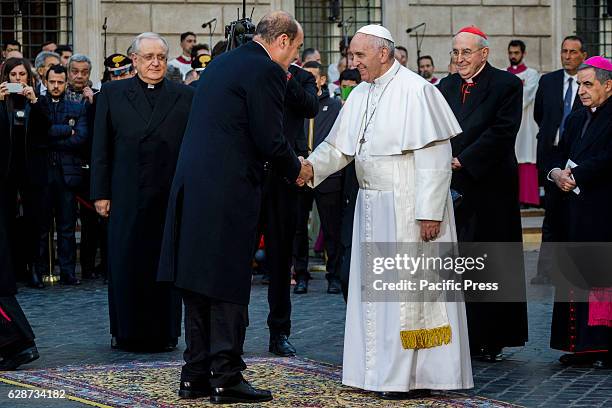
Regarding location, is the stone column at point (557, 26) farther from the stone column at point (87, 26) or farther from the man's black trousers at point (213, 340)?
the man's black trousers at point (213, 340)

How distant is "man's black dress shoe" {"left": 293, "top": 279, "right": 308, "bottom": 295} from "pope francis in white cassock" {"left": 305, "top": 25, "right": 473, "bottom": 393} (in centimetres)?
445

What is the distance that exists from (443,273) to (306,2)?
13.0m

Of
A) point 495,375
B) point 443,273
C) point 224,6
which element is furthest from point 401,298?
point 224,6

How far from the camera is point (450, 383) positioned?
791 cm

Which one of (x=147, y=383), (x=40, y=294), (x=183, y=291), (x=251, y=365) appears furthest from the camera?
(x=40, y=294)

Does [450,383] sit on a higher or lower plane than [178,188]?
lower

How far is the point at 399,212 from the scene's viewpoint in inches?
318

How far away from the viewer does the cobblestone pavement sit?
320 inches

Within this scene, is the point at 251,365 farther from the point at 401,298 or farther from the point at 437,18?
the point at 437,18

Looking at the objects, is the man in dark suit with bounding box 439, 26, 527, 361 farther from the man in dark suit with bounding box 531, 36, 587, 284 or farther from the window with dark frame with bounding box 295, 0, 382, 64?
the window with dark frame with bounding box 295, 0, 382, 64

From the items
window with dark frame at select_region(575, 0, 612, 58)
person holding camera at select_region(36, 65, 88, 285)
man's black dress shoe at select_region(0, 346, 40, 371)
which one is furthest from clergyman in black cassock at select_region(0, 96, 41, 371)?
window with dark frame at select_region(575, 0, 612, 58)

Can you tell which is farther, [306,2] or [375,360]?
[306,2]

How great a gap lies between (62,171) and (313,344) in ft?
15.2

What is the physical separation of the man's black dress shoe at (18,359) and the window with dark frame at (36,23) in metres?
10.7
